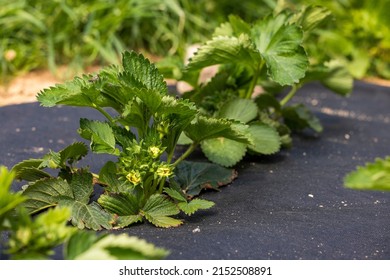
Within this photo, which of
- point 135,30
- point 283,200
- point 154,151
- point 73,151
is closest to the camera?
point 154,151

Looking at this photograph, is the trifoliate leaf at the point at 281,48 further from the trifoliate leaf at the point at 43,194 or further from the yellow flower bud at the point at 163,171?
the trifoliate leaf at the point at 43,194

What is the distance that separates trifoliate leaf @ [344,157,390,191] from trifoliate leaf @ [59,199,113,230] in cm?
64

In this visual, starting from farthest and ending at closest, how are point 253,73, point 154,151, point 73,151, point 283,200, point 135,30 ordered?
point 135,30 < point 253,73 < point 283,200 < point 73,151 < point 154,151

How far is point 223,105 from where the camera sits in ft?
6.99

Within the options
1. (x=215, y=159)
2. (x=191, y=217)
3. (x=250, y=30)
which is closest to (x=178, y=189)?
(x=191, y=217)

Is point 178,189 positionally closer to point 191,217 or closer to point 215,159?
point 191,217

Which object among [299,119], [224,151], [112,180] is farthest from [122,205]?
[299,119]

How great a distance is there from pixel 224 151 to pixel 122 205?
0.52 meters

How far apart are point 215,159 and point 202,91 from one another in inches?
12.4

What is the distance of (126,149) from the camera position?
165cm

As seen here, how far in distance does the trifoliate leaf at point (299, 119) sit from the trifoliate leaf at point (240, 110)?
1.12 feet

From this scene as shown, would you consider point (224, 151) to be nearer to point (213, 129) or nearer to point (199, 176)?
point (199, 176)

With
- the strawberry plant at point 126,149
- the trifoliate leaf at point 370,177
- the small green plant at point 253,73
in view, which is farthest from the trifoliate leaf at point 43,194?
the trifoliate leaf at point 370,177

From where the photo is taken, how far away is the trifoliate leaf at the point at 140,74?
1.65 m
